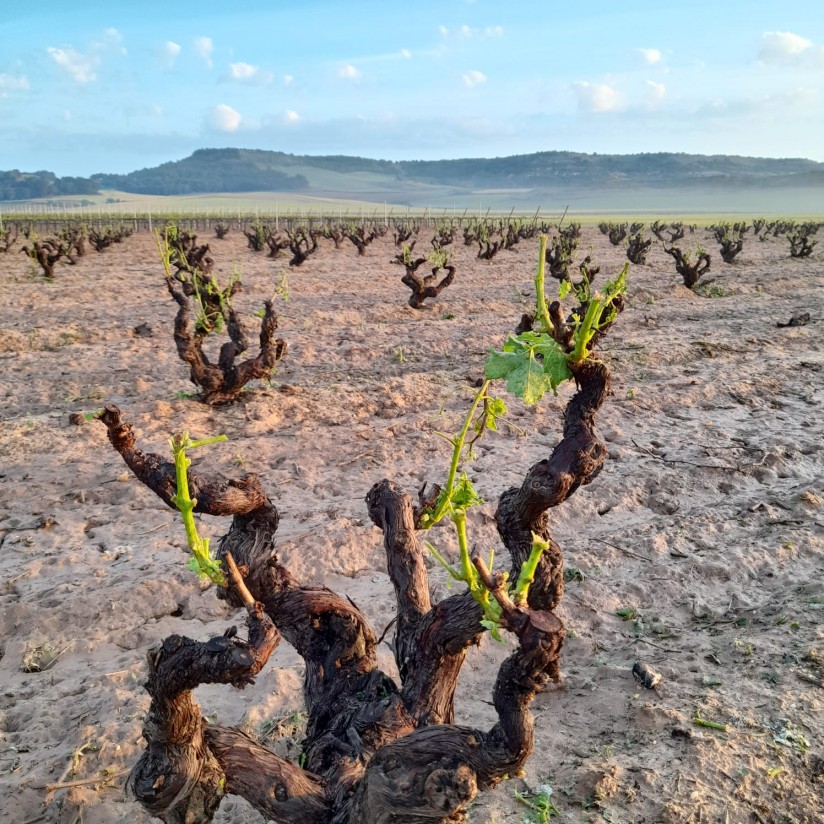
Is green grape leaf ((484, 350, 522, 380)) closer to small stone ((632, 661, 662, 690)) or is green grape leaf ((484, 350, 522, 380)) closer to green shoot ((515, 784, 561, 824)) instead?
green shoot ((515, 784, 561, 824))

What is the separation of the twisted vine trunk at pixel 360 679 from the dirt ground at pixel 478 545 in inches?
28.5

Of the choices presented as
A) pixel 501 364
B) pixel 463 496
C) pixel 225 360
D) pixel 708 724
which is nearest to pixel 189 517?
pixel 463 496

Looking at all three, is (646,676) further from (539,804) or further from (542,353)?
(542,353)

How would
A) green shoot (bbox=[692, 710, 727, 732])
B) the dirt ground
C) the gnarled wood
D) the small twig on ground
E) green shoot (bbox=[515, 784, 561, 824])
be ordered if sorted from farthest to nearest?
1. the gnarled wood
2. the small twig on ground
3. green shoot (bbox=[692, 710, 727, 732])
4. the dirt ground
5. green shoot (bbox=[515, 784, 561, 824])

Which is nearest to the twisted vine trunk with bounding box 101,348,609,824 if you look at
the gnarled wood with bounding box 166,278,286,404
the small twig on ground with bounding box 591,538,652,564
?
the small twig on ground with bounding box 591,538,652,564

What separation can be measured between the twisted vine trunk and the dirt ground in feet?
2.38

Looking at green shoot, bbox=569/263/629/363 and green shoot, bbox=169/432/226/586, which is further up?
green shoot, bbox=569/263/629/363

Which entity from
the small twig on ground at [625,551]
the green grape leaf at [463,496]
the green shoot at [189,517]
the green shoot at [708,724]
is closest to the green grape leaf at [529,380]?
the green grape leaf at [463,496]

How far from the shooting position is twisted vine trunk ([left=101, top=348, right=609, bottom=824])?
1833 mm

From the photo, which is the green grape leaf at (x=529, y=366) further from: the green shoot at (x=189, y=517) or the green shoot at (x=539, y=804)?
the green shoot at (x=539, y=804)

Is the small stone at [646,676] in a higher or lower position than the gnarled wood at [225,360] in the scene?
lower

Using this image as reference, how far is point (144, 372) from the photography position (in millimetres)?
9336

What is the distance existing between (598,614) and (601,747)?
1.21 m

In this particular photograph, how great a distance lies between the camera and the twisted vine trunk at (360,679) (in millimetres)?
Answer: 1833
